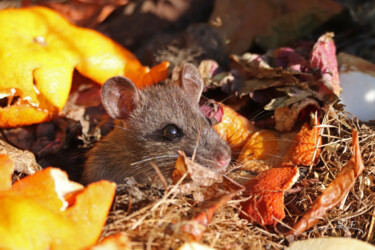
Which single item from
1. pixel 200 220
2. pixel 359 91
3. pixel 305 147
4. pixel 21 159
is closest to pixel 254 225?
pixel 200 220

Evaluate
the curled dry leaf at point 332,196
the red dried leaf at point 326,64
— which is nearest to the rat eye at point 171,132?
the curled dry leaf at point 332,196

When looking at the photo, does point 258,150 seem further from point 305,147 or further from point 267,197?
point 267,197

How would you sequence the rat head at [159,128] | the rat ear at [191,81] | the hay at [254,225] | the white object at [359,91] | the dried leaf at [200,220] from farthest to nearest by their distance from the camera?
the rat ear at [191,81] → the white object at [359,91] → the rat head at [159,128] → the hay at [254,225] → the dried leaf at [200,220]

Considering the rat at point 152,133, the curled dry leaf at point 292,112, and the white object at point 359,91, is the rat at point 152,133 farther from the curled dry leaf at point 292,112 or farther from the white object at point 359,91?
the white object at point 359,91

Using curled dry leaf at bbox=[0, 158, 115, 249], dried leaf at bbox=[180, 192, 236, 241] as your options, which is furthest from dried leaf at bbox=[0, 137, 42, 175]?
dried leaf at bbox=[180, 192, 236, 241]

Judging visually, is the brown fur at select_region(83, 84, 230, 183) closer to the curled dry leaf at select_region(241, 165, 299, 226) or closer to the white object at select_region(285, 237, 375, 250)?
the curled dry leaf at select_region(241, 165, 299, 226)

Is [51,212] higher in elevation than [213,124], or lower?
higher
